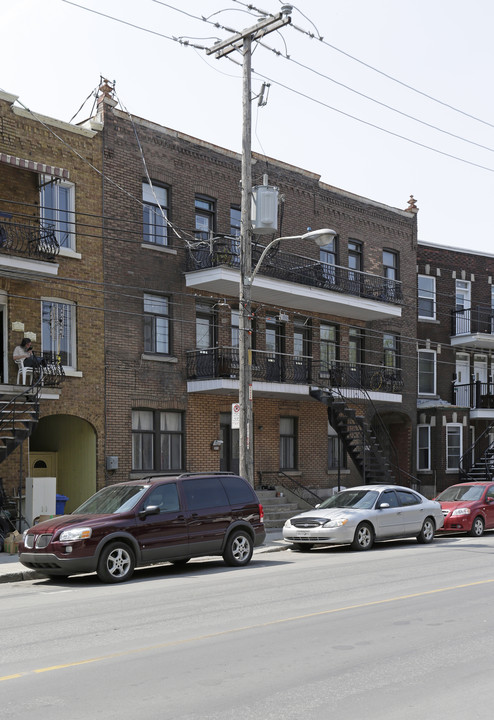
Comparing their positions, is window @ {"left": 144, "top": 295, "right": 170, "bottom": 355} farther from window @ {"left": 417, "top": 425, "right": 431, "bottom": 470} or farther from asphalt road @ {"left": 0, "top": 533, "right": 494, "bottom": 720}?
window @ {"left": 417, "top": 425, "right": 431, "bottom": 470}

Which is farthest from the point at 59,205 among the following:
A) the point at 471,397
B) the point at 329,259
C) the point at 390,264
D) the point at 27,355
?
the point at 471,397

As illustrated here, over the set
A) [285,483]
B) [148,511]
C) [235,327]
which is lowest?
[285,483]

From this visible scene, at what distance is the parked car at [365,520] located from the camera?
1786 centimetres

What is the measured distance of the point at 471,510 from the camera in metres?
21.3

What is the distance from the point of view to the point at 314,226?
96.8 feet

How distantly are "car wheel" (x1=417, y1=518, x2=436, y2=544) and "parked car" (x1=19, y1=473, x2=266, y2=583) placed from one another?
497 centimetres

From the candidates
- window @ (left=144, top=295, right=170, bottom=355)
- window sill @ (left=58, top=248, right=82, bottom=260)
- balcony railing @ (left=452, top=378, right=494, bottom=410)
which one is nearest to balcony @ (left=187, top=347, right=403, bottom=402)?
window @ (left=144, top=295, right=170, bottom=355)

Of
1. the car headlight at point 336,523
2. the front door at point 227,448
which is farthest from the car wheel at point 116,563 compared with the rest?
the front door at point 227,448

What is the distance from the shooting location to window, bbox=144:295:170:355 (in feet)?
78.6

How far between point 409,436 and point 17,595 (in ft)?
74.7

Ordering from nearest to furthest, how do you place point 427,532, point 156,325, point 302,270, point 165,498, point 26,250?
point 165,498, point 427,532, point 26,250, point 156,325, point 302,270

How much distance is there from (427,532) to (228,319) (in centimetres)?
959

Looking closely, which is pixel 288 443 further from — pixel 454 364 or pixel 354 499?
pixel 454 364

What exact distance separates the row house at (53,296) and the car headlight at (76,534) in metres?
5.77
